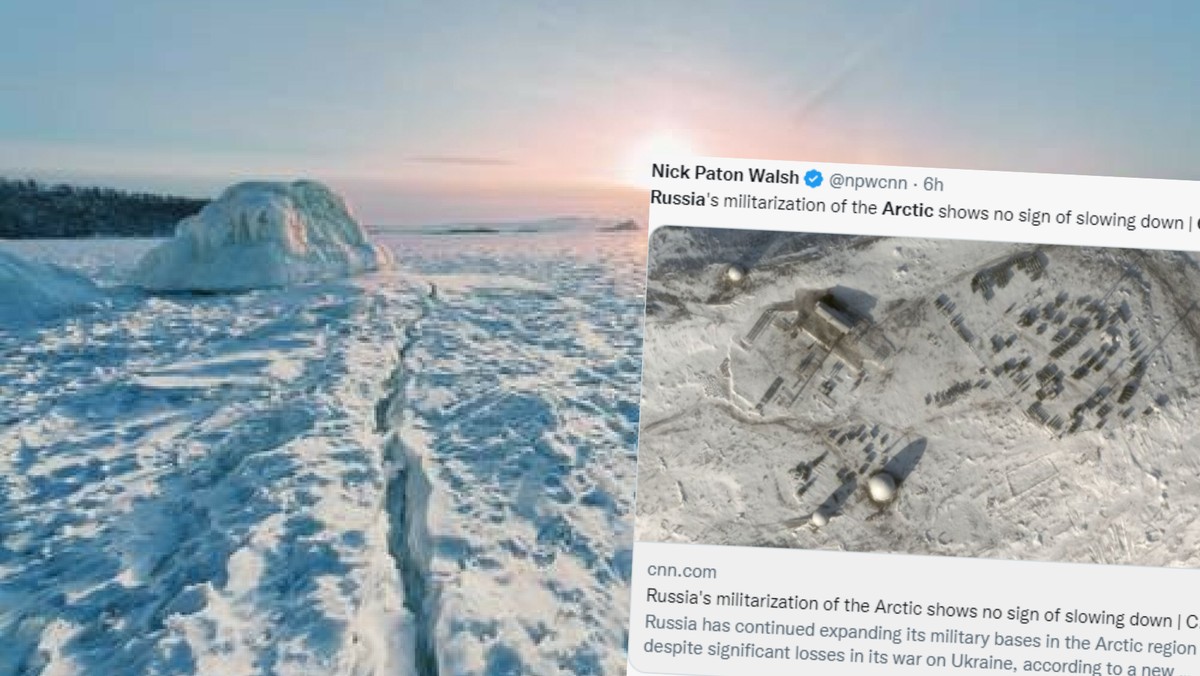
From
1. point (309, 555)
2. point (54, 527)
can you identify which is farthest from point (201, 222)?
point (309, 555)

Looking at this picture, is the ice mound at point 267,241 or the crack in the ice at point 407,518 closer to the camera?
the crack in the ice at point 407,518

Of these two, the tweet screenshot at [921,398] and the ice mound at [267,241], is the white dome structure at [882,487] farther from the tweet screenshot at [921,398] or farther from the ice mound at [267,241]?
the ice mound at [267,241]

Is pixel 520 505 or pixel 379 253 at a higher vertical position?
pixel 379 253

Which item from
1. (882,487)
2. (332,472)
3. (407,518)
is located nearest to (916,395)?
(882,487)

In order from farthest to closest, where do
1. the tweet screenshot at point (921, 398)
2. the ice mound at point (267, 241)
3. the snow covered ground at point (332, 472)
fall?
the ice mound at point (267, 241) → the tweet screenshot at point (921, 398) → the snow covered ground at point (332, 472)

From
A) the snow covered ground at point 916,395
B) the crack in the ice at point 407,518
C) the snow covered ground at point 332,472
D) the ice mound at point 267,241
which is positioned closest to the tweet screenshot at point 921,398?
the snow covered ground at point 916,395

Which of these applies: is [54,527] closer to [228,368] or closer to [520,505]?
Answer: [228,368]

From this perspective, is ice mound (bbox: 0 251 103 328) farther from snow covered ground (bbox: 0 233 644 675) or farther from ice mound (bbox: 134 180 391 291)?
ice mound (bbox: 134 180 391 291)
